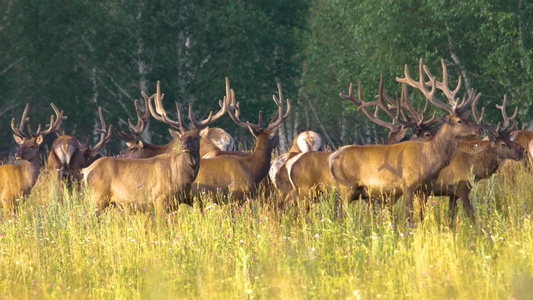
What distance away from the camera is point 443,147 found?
30.6 ft

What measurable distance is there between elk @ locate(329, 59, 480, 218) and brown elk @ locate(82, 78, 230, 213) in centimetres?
167

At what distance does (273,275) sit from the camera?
646 cm

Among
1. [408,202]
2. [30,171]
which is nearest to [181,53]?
[30,171]

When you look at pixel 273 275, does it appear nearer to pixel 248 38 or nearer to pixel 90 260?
pixel 90 260

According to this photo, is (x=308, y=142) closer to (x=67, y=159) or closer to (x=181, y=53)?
(x=67, y=159)

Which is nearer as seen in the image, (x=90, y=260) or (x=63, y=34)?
(x=90, y=260)

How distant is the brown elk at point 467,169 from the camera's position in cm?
992

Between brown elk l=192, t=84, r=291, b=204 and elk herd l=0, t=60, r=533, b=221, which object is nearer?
elk herd l=0, t=60, r=533, b=221

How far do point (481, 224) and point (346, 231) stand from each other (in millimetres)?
1529

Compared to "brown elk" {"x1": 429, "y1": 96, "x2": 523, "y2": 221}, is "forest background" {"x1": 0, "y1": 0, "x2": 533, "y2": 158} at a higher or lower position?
higher

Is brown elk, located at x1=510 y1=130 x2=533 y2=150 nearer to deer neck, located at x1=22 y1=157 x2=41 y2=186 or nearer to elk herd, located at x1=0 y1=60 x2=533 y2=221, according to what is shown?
elk herd, located at x1=0 y1=60 x2=533 y2=221

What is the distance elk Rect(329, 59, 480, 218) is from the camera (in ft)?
30.5

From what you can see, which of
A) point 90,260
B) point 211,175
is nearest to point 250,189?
point 211,175

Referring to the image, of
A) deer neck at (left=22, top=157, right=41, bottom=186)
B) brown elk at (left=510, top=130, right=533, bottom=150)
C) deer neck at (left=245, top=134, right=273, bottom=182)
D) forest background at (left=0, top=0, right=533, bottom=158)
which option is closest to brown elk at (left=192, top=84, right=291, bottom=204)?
deer neck at (left=245, top=134, right=273, bottom=182)
